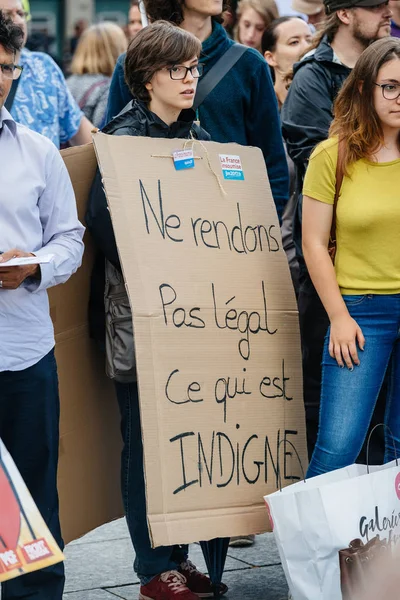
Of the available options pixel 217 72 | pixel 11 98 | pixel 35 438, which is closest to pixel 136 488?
pixel 35 438

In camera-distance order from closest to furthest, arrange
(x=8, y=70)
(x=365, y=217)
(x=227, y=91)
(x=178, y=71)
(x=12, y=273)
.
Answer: (x=12, y=273) → (x=8, y=70) → (x=365, y=217) → (x=178, y=71) → (x=227, y=91)

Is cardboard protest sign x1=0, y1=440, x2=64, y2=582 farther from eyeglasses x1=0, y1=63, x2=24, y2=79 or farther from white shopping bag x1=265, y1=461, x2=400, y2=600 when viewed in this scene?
eyeglasses x1=0, y1=63, x2=24, y2=79

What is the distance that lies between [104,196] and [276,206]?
818mm

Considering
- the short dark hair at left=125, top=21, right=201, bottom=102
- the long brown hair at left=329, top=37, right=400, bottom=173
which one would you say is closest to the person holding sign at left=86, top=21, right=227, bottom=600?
the short dark hair at left=125, top=21, right=201, bottom=102

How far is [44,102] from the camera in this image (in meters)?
4.89

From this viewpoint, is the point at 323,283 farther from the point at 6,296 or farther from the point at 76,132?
the point at 76,132

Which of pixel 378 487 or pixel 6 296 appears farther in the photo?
Result: pixel 378 487

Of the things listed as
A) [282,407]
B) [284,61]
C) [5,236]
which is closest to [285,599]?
[282,407]

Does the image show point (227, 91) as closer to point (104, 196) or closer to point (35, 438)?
point (104, 196)

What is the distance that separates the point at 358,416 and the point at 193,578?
0.89 m

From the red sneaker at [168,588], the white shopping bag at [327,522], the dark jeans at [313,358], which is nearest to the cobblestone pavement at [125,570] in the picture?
the red sneaker at [168,588]

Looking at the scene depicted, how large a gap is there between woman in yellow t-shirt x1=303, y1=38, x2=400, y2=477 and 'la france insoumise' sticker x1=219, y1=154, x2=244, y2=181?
0.27 meters

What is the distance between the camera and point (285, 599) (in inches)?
163

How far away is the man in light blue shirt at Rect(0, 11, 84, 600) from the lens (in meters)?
3.32
